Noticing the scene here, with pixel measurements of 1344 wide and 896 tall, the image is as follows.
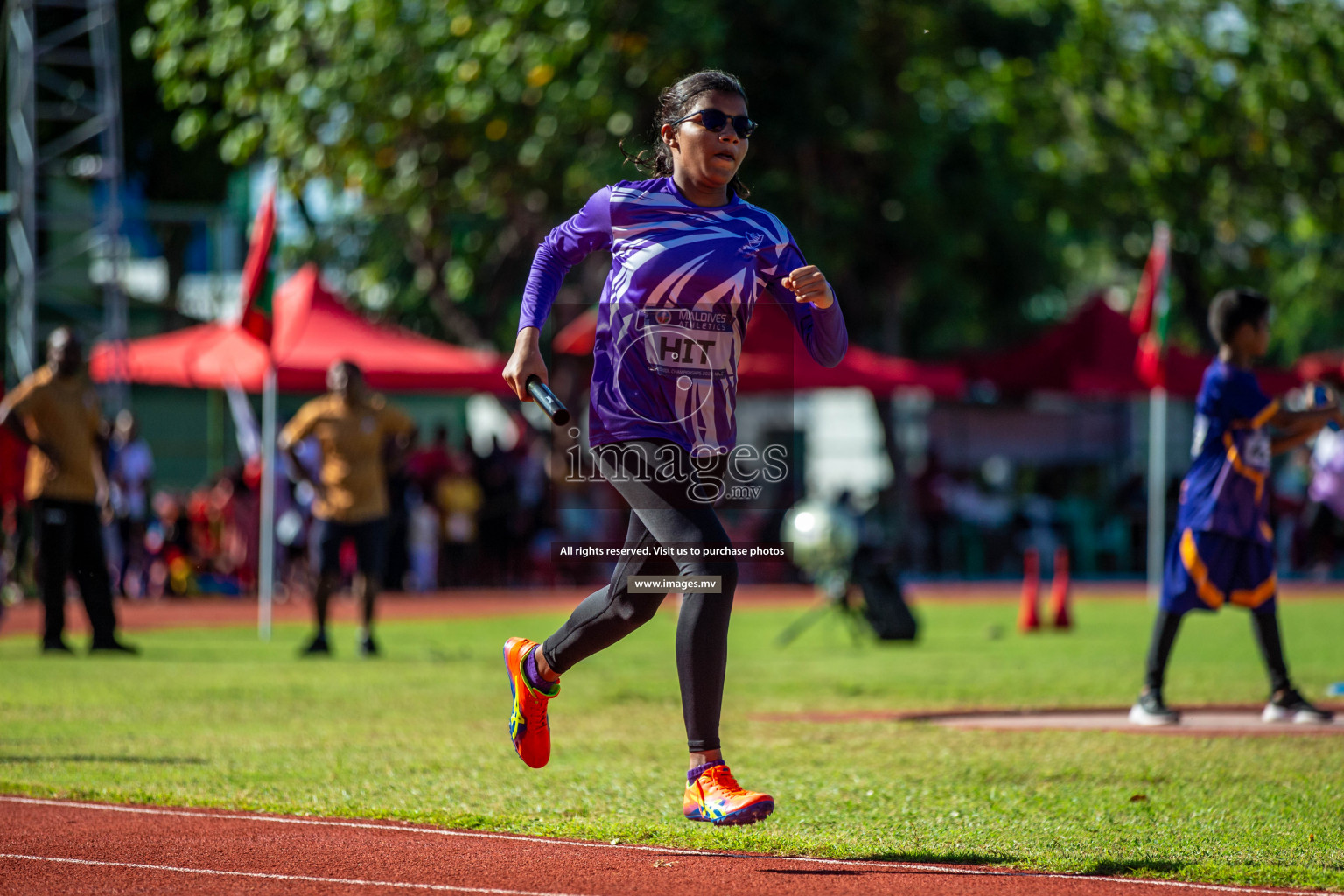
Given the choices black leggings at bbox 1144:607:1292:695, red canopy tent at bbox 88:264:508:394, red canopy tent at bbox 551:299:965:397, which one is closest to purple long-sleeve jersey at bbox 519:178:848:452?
black leggings at bbox 1144:607:1292:695

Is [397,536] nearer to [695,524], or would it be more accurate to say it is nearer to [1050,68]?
[1050,68]

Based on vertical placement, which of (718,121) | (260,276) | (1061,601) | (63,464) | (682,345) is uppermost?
(260,276)

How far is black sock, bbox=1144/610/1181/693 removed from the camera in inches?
345

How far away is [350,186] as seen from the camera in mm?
20797

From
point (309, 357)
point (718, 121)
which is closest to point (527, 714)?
→ point (718, 121)

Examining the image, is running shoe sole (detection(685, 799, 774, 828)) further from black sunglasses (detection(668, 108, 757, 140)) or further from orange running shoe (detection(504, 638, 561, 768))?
black sunglasses (detection(668, 108, 757, 140))

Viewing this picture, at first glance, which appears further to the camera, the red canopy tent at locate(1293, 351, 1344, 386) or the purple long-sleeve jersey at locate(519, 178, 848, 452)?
the red canopy tent at locate(1293, 351, 1344, 386)

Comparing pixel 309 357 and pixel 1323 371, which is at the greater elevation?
pixel 1323 371

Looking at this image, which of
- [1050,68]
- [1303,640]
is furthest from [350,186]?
[1050,68]

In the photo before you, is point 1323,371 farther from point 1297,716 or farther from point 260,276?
point 1297,716

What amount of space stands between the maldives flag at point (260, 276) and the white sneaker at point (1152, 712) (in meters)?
9.37

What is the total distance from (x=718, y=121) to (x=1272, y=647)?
16.0 ft

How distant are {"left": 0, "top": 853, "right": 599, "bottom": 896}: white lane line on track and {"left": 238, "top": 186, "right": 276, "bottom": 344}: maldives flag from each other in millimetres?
10766

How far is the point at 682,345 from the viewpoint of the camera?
17.5 ft
